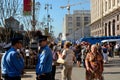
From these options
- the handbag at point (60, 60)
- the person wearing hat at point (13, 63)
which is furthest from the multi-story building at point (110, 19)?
the person wearing hat at point (13, 63)

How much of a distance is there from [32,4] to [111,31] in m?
54.3

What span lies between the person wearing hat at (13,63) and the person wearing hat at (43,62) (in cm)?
57

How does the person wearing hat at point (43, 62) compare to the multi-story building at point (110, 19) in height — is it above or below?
below

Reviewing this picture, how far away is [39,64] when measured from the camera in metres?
9.48

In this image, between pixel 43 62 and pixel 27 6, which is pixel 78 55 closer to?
pixel 27 6

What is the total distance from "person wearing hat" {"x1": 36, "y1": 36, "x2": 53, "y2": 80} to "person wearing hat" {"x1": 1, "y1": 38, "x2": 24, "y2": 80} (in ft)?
1.88

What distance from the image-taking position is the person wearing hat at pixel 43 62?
9445mm

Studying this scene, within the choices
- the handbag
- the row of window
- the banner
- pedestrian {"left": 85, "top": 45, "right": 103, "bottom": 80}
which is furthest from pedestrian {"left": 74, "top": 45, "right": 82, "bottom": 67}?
the row of window

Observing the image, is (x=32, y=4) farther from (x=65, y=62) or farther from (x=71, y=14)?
(x=71, y=14)

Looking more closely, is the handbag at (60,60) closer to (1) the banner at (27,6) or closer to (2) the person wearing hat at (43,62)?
(2) the person wearing hat at (43,62)

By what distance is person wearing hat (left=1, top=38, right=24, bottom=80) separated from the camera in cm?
892

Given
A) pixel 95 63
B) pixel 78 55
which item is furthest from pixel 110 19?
pixel 95 63

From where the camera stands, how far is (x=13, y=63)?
29.3 feet

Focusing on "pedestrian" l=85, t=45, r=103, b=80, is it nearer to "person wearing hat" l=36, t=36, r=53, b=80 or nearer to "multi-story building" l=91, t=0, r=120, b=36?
"person wearing hat" l=36, t=36, r=53, b=80
